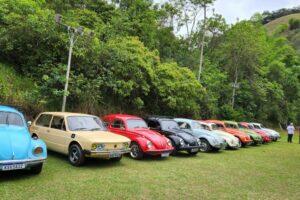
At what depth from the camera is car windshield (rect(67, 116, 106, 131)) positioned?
355 inches

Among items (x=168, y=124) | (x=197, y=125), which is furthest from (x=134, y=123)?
(x=197, y=125)

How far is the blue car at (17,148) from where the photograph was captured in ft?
20.4

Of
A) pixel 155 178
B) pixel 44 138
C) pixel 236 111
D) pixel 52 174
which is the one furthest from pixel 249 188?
pixel 236 111

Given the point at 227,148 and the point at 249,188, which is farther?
the point at 227,148

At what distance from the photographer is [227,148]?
1541cm

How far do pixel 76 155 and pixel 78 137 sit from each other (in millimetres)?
521

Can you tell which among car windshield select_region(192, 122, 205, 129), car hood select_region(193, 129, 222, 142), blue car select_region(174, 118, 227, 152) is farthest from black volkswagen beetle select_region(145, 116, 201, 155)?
car windshield select_region(192, 122, 205, 129)

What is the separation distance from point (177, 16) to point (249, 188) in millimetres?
27340

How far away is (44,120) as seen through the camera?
32.2ft

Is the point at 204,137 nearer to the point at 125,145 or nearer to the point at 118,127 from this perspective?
the point at 118,127

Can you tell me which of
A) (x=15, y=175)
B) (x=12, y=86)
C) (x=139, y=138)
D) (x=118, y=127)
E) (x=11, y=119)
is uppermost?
(x=12, y=86)

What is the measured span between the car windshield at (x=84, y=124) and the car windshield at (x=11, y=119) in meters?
1.53

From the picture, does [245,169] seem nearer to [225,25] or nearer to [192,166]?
[192,166]

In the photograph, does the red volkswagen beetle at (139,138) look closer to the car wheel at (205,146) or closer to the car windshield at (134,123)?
the car windshield at (134,123)
